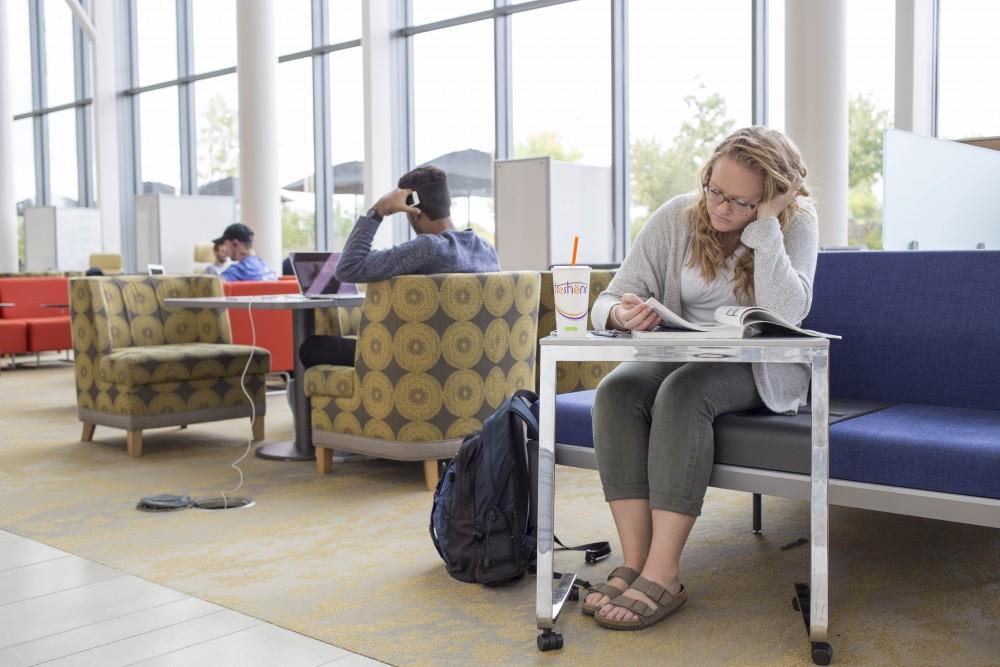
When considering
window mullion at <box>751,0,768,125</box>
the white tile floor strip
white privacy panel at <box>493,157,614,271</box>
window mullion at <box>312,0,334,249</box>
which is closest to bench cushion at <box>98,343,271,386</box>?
the white tile floor strip

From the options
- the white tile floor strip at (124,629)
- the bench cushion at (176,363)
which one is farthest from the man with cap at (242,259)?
the white tile floor strip at (124,629)

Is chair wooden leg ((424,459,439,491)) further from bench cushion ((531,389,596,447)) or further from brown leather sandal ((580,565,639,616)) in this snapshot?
brown leather sandal ((580,565,639,616))

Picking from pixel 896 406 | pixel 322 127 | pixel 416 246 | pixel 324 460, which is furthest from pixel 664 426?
pixel 322 127

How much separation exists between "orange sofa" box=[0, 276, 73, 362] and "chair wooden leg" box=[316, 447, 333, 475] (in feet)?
15.0

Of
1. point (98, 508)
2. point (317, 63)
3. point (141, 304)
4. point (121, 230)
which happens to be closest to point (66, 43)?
point (121, 230)

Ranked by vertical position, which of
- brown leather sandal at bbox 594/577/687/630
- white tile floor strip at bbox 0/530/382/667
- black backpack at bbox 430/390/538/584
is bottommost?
white tile floor strip at bbox 0/530/382/667

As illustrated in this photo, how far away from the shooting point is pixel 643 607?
6.89 ft

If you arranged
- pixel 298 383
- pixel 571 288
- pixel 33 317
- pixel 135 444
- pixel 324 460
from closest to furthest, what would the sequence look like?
pixel 571 288
pixel 324 460
pixel 298 383
pixel 135 444
pixel 33 317

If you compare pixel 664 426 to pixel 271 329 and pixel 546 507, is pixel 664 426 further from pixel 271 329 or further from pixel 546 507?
pixel 271 329

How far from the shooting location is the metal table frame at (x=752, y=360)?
187 centimetres

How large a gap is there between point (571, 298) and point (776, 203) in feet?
1.72

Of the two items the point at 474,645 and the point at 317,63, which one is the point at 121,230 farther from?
Result: the point at 474,645

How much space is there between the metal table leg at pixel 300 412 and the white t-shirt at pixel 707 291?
2102mm

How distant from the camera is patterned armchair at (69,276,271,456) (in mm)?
4238
